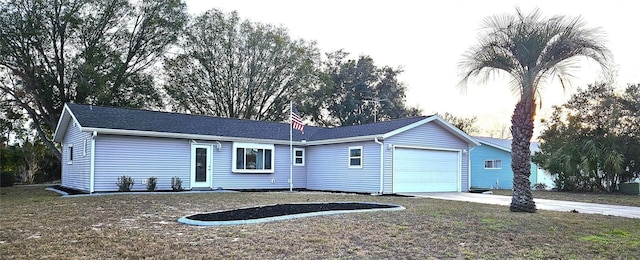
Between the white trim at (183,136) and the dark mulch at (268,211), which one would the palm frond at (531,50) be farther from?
the white trim at (183,136)

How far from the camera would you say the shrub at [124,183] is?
607 inches

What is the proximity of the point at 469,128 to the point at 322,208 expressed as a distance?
36160 mm

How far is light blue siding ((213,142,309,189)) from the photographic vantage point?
1794 cm

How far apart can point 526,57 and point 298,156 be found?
1169 cm

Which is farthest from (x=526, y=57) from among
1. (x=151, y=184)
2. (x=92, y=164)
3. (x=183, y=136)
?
(x=92, y=164)

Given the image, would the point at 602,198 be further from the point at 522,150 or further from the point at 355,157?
the point at 355,157

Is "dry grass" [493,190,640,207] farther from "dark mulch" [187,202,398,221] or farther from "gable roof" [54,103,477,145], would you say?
"dark mulch" [187,202,398,221]

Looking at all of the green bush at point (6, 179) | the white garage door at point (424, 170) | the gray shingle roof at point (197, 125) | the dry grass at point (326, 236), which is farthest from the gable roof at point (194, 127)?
the dry grass at point (326, 236)

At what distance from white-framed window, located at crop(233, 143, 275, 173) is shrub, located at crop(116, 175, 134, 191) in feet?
13.1

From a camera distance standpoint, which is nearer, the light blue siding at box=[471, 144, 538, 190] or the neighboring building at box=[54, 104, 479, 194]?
the neighboring building at box=[54, 104, 479, 194]

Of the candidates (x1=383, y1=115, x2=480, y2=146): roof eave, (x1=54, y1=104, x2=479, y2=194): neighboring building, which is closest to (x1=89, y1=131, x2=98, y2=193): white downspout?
(x1=54, y1=104, x2=479, y2=194): neighboring building

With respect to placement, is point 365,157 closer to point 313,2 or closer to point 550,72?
point 313,2

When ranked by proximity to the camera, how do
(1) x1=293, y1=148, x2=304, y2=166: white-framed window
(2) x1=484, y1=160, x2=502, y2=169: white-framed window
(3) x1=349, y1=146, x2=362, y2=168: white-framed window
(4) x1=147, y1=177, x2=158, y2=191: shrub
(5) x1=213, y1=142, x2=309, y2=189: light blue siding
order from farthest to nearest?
(2) x1=484, y1=160, x2=502, y2=169: white-framed window → (1) x1=293, y1=148, x2=304, y2=166: white-framed window → (5) x1=213, y1=142, x2=309, y2=189: light blue siding → (3) x1=349, y1=146, x2=362, y2=168: white-framed window → (4) x1=147, y1=177, x2=158, y2=191: shrub

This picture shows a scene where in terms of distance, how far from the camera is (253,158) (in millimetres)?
18922
